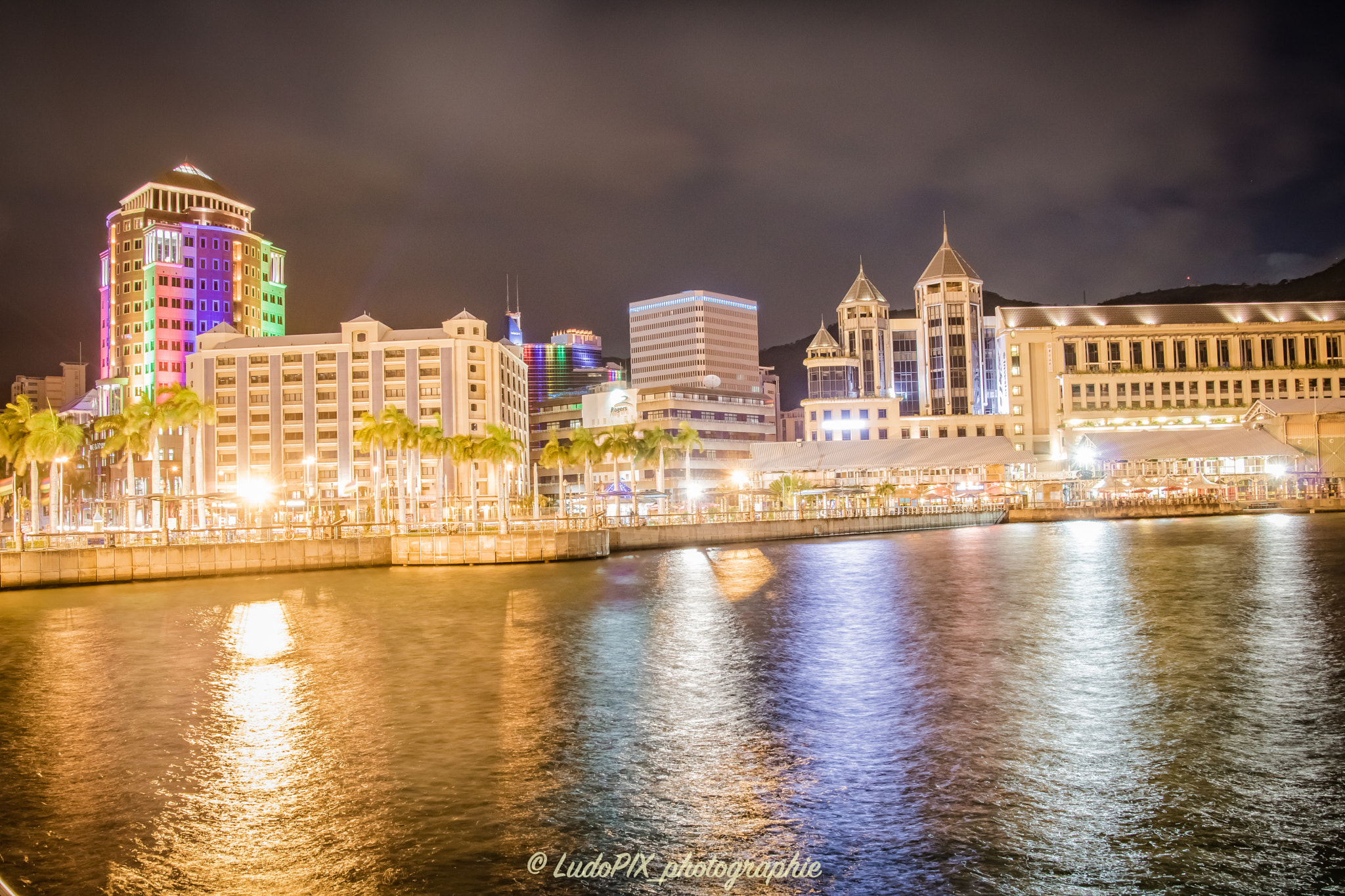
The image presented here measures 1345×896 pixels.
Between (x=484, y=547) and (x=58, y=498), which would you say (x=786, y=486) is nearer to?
(x=484, y=547)

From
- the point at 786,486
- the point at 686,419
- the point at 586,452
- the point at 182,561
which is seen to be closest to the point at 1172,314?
the point at 786,486

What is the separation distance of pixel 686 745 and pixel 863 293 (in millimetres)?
168732

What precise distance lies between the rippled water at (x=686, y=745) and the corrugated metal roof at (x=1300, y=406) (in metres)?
100

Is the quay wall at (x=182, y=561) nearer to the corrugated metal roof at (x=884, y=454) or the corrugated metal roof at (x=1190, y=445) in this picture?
the corrugated metal roof at (x=884, y=454)

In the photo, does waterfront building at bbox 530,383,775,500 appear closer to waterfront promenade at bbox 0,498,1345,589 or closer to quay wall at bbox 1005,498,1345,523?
quay wall at bbox 1005,498,1345,523

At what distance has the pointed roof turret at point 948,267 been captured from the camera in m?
177

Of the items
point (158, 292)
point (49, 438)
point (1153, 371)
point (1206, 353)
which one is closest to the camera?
point (49, 438)

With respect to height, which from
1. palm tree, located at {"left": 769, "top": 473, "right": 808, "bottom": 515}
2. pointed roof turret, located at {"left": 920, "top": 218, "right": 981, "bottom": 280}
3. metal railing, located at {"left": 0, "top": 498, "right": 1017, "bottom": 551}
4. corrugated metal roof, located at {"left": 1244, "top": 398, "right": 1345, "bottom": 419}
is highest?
pointed roof turret, located at {"left": 920, "top": 218, "right": 981, "bottom": 280}

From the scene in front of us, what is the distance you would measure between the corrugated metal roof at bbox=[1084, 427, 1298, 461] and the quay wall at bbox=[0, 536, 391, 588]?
3723 inches

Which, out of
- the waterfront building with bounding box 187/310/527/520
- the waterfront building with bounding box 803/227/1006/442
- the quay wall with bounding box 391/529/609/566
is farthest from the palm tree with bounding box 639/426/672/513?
the quay wall with bounding box 391/529/609/566

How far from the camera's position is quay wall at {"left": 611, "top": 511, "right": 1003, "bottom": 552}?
87062 mm

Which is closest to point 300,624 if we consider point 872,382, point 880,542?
point 880,542

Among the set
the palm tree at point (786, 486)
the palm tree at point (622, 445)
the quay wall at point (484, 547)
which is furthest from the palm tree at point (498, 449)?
the palm tree at point (786, 486)

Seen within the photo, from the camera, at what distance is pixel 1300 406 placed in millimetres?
135375
